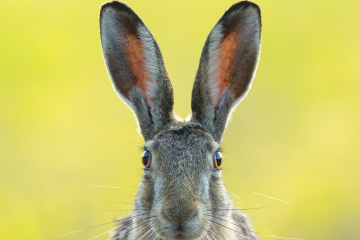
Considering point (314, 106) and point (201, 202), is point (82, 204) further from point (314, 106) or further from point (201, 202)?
point (314, 106)

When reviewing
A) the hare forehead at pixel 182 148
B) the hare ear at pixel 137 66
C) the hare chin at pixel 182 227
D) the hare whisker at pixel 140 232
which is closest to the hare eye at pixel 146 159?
the hare forehead at pixel 182 148

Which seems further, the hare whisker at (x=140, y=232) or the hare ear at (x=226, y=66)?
the hare ear at (x=226, y=66)

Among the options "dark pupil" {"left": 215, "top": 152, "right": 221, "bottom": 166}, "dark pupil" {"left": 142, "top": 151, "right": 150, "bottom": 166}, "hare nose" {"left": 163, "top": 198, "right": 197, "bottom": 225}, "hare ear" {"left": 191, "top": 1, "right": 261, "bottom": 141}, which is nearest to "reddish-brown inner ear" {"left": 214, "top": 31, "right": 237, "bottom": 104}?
"hare ear" {"left": 191, "top": 1, "right": 261, "bottom": 141}

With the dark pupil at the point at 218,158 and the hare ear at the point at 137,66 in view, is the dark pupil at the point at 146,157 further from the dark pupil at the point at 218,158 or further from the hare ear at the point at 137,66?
the dark pupil at the point at 218,158

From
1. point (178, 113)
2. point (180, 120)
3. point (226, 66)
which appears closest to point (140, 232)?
point (180, 120)

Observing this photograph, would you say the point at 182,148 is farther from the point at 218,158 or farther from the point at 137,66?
the point at 137,66

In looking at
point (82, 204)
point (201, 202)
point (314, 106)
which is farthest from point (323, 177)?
point (201, 202)

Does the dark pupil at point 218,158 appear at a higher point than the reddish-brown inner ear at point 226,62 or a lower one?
lower
